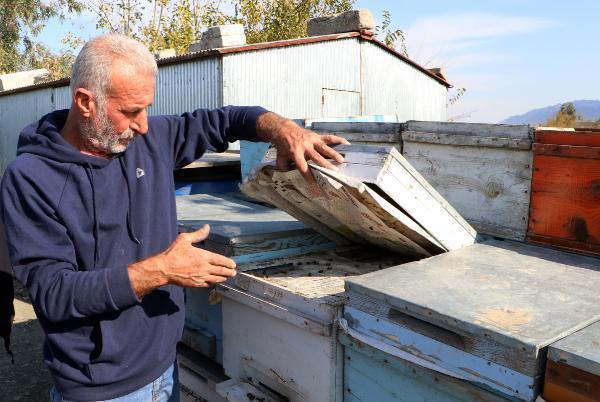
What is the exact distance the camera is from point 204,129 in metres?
2.59

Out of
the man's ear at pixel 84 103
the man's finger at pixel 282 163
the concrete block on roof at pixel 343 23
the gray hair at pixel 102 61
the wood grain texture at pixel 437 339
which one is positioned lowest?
the wood grain texture at pixel 437 339

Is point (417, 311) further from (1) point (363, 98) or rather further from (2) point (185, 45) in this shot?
(2) point (185, 45)

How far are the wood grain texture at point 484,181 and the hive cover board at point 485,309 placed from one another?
42 centimetres

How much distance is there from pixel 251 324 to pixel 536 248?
1473 mm

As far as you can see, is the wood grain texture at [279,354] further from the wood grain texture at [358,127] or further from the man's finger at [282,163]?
the wood grain texture at [358,127]

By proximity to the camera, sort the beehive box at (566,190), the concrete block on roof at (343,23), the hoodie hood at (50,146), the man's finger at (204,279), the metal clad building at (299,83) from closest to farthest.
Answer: the man's finger at (204,279) < the hoodie hood at (50,146) < the beehive box at (566,190) < the metal clad building at (299,83) < the concrete block on roof at (343,23)

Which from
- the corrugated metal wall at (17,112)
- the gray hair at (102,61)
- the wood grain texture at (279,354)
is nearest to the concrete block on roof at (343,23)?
the corrugated metal wall at (17,112)

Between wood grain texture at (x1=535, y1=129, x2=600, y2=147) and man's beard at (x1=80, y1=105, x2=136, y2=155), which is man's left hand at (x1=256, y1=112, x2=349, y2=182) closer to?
man's beard at (x1=80, y1=105, x2=136, y2=155)

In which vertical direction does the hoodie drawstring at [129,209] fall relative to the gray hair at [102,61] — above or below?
Answer: below

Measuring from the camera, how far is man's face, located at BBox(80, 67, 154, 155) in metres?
2.03

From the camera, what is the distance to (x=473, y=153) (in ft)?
9.93

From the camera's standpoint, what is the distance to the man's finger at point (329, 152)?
7.63ft

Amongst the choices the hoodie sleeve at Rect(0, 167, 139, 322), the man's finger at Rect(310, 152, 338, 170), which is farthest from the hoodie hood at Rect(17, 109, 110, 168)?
the man's finger at Rect(310, 152, 338, 170)

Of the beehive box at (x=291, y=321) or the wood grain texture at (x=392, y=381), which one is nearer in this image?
the wood grain texture at (x=392, y=381)
